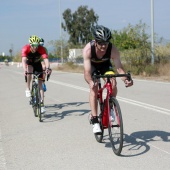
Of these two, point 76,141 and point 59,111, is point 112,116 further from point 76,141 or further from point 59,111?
point 59,111

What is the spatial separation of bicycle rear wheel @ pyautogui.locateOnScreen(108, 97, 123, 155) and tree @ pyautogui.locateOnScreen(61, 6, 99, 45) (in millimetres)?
80194

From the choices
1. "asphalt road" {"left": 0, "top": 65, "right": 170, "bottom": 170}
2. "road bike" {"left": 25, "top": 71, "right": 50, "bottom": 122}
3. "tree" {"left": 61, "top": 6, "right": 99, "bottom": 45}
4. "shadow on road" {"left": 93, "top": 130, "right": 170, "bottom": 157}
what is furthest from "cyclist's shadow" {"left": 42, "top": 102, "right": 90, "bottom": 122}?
"tree" {"left": 61, "top": 6, "right": 99, "bottom": 45}

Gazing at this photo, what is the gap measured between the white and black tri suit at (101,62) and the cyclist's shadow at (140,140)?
1217mm

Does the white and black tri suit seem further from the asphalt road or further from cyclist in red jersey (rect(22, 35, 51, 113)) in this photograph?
cyclist in red jersey (rect(22, 35, 51, 113))

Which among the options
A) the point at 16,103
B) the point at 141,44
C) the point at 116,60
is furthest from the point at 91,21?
the point at 116,60

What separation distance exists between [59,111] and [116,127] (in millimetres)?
4306

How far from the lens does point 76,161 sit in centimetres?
494

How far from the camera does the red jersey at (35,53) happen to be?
28.6 ft

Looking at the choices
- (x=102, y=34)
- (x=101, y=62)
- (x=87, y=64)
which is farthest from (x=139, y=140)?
(x=102, y=34)

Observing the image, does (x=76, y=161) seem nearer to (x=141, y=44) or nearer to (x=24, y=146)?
(x=24, y=146)

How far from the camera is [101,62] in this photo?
577 centimetres

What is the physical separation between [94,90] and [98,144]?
92cm

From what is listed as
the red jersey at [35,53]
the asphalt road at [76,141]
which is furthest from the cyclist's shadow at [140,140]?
the red jersey at [35,53]

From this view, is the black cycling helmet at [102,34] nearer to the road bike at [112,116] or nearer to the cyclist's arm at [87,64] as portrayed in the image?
the cyclist's arm at [87,64]
